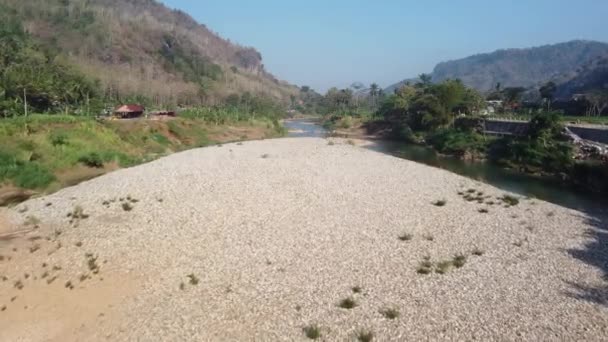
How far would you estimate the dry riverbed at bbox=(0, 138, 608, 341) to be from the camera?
33.9 feet

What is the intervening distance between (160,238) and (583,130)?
4295 centimetres

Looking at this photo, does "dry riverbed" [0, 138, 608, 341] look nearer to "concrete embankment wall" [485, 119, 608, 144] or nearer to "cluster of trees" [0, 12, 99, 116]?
"concrete embankment wall" [485, 119, 608, 144]

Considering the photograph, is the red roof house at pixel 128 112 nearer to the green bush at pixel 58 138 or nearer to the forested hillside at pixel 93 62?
the forested hillside at pixel 93 62

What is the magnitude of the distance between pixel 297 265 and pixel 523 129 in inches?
1737

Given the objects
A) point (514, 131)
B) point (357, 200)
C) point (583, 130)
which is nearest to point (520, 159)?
point (583, 130)

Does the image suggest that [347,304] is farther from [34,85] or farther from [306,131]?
[306,131]

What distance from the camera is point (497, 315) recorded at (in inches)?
406

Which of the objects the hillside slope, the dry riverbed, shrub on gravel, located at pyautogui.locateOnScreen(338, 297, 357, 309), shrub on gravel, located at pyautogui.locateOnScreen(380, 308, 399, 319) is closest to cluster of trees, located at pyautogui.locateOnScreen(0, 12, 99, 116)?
the hillside slope

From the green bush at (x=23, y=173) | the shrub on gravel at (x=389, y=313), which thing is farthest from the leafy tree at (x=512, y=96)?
the shrub on gravel at (x=389, y=313)

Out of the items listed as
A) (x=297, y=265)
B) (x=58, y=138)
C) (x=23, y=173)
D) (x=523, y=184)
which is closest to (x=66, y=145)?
(x=58, y=138)

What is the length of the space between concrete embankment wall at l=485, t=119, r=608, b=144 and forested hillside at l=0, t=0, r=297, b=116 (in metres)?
54.2

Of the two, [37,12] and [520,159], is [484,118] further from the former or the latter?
[37,12]

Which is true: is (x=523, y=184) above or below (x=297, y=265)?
below

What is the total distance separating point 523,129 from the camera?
160ft
